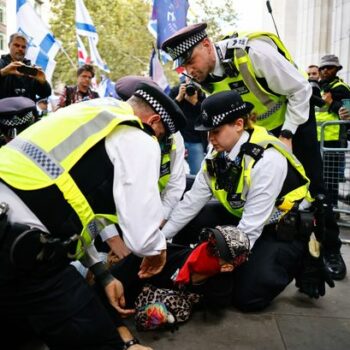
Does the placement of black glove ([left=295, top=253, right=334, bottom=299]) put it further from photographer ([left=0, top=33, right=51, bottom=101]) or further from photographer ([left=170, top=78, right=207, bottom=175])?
photographer ([left=0, top=33, right=51, bottom=101])

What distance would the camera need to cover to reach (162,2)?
5945 mm

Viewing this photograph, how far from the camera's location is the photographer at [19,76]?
13.8ft

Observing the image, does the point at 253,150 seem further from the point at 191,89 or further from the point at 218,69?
the point at 191,89

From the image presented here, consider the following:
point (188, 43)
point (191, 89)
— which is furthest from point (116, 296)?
point (191, 89)

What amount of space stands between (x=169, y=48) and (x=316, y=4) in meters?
8.63

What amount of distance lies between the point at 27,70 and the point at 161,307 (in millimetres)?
2959

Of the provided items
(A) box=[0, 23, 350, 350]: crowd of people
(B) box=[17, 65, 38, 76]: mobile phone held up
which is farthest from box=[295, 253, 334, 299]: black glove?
(B) box=[17, 65, 38, 76]: mobile phone held up

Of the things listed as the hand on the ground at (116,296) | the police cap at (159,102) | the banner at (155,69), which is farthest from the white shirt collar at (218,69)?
the banner at (155,69)

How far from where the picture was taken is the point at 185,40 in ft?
8.96

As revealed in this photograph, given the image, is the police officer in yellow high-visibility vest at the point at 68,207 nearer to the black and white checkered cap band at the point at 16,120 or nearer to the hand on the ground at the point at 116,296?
the hand on the ground at the point at 116,296

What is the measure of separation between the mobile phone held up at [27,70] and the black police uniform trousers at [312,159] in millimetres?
2513

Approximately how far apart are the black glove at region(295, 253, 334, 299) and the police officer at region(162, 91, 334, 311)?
36mm

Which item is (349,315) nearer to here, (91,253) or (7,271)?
(91,253)

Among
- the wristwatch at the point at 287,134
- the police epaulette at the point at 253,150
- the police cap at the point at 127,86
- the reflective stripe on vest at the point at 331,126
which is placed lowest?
the reflective stripe on vest at the point at 331,126
